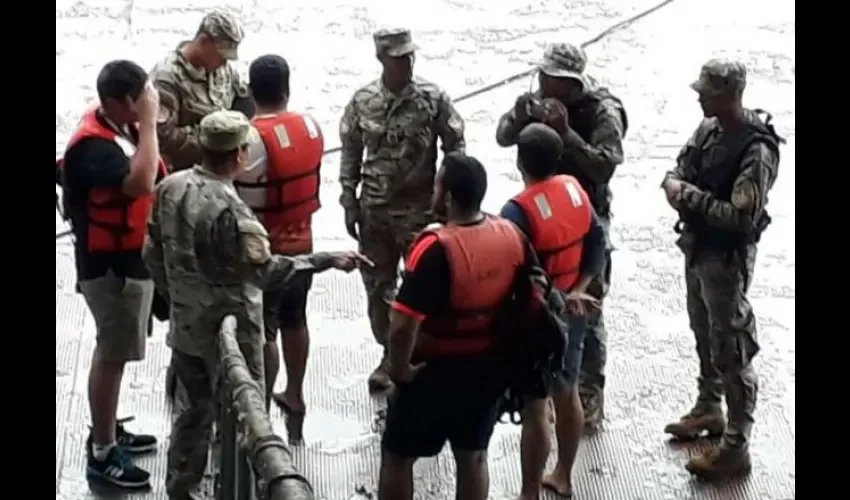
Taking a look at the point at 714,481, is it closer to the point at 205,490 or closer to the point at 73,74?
the point at 205,490

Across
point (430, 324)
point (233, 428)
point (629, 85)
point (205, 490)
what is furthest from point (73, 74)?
point (233, 428)

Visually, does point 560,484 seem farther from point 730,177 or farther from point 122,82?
point 122,82

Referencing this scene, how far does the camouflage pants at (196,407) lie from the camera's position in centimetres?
589

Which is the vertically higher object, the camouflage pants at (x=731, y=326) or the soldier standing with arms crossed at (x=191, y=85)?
the soldier standing with arms crossed at (x=191, y=85)

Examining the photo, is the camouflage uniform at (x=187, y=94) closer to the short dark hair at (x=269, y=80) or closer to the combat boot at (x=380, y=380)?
the short dark hair at (x=269, y=80)

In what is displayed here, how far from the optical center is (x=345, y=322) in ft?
28.1

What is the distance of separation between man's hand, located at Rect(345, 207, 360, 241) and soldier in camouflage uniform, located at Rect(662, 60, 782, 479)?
1.49 m

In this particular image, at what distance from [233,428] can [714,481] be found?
3.27 metres

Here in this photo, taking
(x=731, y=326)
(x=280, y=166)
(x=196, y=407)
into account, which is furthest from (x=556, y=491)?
(x=280, y=166)

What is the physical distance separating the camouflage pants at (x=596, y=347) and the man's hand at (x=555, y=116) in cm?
49

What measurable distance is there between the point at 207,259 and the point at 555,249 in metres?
1.36

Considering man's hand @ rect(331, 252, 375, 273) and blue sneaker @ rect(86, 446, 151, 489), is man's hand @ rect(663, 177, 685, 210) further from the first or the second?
blue sneaker @ rect(86, 446, 151, 489)

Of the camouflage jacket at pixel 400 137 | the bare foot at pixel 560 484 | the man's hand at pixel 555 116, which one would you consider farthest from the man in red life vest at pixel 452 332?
the camouflage jacket at pixel 400 137

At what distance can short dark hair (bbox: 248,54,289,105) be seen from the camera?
6.53 meters
